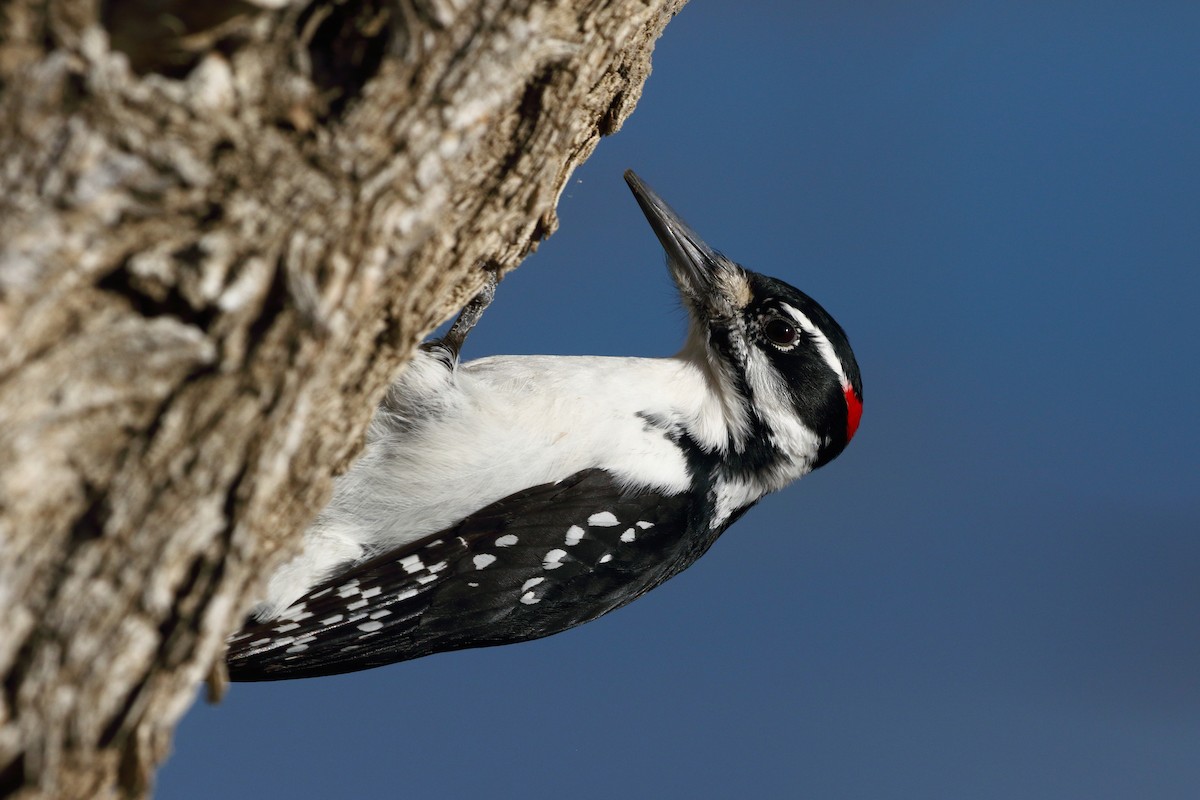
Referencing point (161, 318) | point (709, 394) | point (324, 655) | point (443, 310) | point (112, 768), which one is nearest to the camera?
point (161, 318)

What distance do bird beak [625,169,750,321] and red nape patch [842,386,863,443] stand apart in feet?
1.35

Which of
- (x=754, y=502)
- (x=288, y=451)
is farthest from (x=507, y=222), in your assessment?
(x=754, y=502)

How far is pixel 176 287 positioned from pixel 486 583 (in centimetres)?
156

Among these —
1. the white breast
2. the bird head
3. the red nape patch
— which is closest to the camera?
the white breast

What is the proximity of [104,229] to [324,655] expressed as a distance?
5.70ft

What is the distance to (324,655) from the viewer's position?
2678 mm

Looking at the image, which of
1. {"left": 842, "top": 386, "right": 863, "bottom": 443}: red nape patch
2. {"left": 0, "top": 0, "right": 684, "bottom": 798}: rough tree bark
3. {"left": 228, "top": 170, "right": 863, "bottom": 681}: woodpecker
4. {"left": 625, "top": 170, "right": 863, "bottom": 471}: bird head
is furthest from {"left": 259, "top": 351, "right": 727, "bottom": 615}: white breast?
{"left": 0, "top": 0, "right": 684, "bottom": 798}: rough tree bark

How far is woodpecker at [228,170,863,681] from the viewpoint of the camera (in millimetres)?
2568

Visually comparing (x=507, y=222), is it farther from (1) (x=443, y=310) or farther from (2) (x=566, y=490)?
(2) (x=566, y=490)

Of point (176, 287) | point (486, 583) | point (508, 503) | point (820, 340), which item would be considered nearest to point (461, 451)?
point (508, 503)

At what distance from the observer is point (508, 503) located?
2646 mm

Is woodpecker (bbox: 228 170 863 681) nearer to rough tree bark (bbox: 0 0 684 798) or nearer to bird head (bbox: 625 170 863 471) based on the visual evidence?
bird head (bbox: 625 170 863 471)

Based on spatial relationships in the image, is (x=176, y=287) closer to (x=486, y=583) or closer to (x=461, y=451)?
(x=461, y=451)

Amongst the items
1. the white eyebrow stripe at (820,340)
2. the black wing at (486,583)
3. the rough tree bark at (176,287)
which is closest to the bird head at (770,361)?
the white eyebrow stripe at (820,340)
